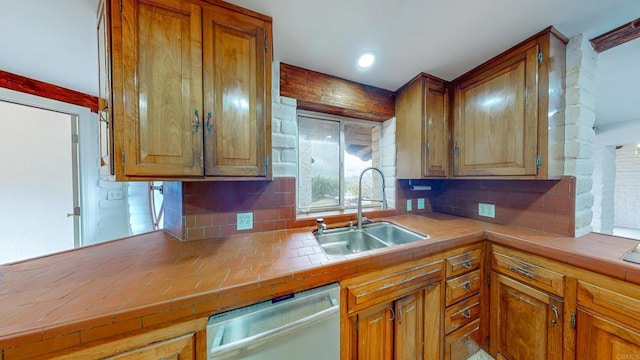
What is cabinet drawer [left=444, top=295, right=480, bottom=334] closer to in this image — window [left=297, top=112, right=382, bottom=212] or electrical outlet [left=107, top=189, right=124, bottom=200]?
window [left=297, top=112, right=382, bottom=212]

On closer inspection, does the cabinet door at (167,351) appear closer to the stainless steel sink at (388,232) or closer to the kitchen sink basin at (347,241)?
the kitchen sink basin at (347,241)

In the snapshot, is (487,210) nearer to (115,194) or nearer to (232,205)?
(232,205)

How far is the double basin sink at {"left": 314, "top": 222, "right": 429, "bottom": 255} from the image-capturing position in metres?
1.45

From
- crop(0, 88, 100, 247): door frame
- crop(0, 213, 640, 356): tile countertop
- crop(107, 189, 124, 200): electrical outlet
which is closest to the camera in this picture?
crop(0, 213, 640, 356): tile countertop

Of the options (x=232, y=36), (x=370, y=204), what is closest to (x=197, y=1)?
(x=232, y=36)

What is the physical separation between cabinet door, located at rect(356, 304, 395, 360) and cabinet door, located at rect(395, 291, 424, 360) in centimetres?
4

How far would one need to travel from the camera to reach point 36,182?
201cm

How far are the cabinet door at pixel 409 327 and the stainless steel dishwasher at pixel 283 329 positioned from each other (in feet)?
1.38

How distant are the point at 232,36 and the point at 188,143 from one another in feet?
1.95

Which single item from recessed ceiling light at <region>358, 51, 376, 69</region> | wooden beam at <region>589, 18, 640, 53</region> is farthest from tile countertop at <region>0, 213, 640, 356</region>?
recessed ceiling light at <region>358, 51, 376, 69</region>

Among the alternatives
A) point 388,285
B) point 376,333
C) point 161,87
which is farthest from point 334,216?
point 161,87

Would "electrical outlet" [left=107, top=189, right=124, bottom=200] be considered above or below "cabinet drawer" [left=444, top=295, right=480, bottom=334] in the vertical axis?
above

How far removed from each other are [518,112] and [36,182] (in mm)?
4291

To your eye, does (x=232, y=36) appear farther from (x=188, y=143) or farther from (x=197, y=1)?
(x=188, y=143)
